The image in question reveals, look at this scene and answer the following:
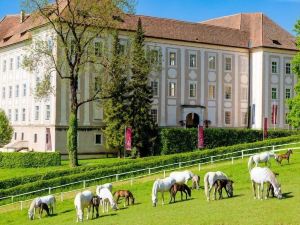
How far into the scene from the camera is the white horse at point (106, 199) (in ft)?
81.4

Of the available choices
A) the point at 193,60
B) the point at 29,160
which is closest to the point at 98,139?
the point at 29,160

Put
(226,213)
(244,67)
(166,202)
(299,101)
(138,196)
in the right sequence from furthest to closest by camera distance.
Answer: (244,67)
(299,101)
(138,196)
(166,202)
(226,213)

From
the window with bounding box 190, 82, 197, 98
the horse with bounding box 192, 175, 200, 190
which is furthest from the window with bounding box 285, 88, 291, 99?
the horse with bounding box 192, 175, 200, 190

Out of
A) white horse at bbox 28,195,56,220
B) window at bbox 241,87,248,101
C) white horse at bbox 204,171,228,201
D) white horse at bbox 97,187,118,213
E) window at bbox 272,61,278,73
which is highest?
window at bbox 272,61,278,73

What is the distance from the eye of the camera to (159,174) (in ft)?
128

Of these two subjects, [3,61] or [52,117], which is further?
[3,61]

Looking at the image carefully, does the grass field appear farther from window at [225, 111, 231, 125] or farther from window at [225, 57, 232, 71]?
window at [225, 57, 232, 71]

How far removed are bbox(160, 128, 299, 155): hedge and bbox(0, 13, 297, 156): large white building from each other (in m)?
3.93

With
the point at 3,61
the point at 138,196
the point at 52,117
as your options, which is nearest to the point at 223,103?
the point at 52,117

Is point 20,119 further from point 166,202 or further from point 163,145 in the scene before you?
point 166,202

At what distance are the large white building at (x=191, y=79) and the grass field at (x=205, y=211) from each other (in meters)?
28.4

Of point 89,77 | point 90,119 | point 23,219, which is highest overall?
point 89,77

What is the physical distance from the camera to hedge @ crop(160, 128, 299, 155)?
55344mm

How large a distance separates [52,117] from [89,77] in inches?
228
